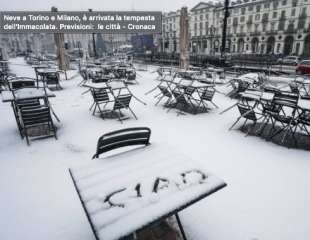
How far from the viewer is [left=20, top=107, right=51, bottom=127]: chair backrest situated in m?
4.35

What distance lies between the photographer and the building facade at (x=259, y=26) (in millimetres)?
44906

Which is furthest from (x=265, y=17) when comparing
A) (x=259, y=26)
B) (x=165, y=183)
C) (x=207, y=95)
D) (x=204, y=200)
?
(x=165, y=183)

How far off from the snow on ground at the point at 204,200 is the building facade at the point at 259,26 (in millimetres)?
37851

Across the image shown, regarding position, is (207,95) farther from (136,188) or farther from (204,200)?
→ (136,188)

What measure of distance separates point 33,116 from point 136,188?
3.66m

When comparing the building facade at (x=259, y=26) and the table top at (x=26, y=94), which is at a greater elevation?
the building facade at (x=259, y=26)

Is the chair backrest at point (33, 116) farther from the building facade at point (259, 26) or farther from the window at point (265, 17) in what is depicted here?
the window at point (265, 17)

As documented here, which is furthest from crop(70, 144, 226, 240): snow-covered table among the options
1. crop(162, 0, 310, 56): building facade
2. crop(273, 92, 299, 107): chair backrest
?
crop(162, 0, 310, 56): building facade

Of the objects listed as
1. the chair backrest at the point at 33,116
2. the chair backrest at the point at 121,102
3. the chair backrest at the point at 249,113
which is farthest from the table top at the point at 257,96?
the chair backrest at the point at 33,116

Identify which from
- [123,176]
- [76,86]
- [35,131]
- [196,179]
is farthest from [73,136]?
[76,86]

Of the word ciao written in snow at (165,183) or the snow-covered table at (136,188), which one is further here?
the word ciao written in snow at (165,183)

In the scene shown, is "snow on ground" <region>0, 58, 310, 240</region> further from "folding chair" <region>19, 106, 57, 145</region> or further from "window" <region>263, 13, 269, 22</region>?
"window" <region>263, 13, 269, 22</region>

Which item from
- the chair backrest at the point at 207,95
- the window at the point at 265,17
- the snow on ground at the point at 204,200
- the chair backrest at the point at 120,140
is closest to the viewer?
the chair backrest at the point at 120,140

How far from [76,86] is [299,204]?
10.4 metres
